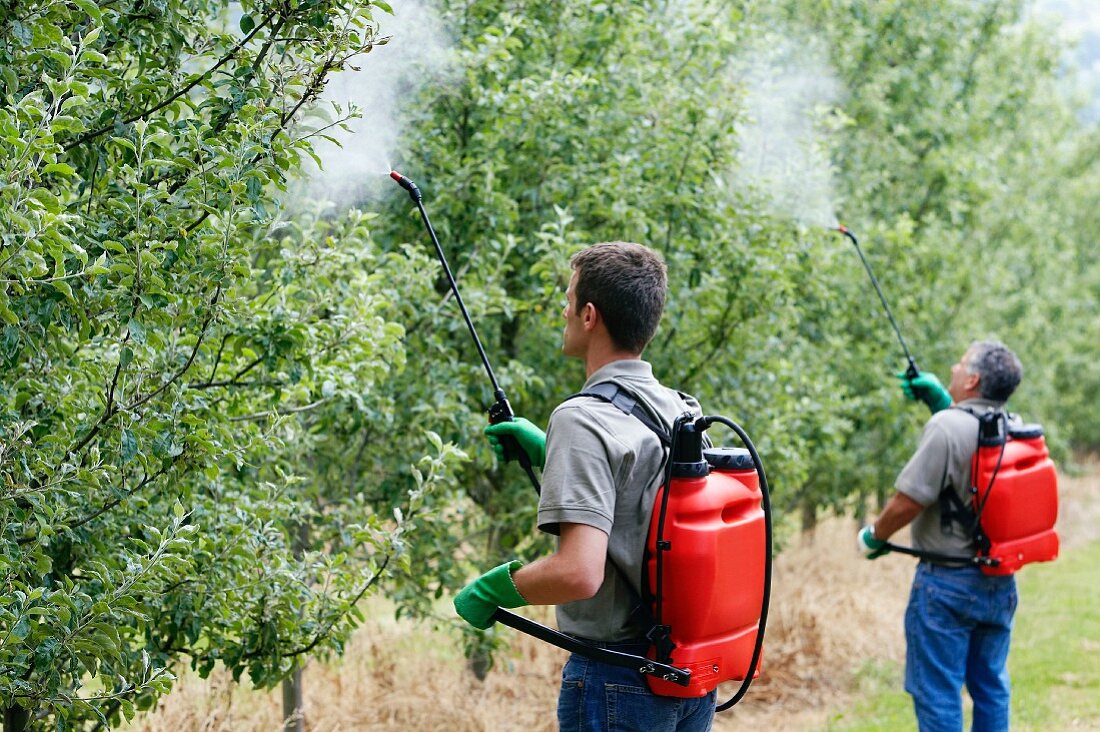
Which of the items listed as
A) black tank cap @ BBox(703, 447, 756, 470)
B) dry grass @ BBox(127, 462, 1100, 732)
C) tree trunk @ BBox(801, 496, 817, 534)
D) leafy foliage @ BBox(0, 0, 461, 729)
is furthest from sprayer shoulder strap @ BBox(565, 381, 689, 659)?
tree trunk @ BBox(801, 496, 817, 534)

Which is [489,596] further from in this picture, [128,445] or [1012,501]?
[1012,501]

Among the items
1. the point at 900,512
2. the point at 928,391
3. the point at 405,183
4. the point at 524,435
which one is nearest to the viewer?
the point at 405,183

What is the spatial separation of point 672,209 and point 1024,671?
4.74m

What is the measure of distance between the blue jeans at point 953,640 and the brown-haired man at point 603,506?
92.7 inches

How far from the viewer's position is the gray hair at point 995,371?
5.19 metres

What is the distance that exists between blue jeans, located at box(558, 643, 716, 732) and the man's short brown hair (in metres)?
0.81

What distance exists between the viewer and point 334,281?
4.21 meters

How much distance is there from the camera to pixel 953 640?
16.7 feet

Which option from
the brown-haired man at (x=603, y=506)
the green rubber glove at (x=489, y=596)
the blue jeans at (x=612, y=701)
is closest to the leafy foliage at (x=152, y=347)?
the green rubber glove at (x=489, y=596)

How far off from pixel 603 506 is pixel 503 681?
4401 millimetres

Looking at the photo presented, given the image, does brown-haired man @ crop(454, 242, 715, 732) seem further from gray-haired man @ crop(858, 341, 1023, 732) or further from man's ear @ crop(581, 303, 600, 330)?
gray-haired man @ crop(858, 341, 1023, 732)

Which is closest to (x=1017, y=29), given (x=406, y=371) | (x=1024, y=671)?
(x=1024, y=671)

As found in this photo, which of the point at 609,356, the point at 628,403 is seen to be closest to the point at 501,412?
the point at 609,356

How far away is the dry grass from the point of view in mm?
5480
